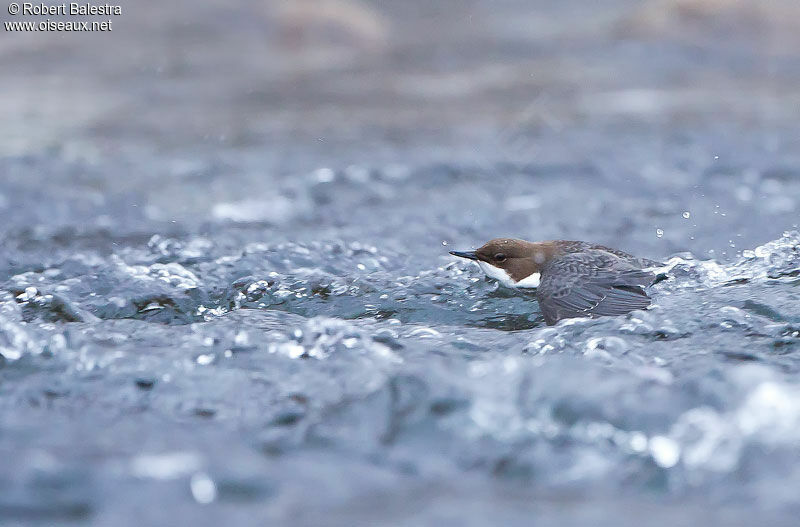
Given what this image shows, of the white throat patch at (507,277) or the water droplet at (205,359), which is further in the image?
the white throat patch at (507,277)

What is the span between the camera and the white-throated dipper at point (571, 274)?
464 centimetres

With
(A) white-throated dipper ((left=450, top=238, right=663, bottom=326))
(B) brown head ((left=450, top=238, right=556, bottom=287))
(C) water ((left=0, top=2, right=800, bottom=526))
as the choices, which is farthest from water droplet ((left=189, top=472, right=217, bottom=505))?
(B) brown head ((left=450, top=238, right=556, bottom=287))

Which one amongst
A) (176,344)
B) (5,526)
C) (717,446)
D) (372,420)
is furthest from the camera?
(176,344)

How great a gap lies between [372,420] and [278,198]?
421 cm

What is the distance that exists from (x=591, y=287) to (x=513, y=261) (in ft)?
1.85

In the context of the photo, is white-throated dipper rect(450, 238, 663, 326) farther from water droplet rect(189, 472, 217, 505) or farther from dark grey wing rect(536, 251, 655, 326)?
water droplet rect(189, 472, 217, 505)

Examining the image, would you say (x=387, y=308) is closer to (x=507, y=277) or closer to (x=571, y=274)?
(x=507, y=277)

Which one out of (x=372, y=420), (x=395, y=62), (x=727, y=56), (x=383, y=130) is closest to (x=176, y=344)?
(x=372, y=420)

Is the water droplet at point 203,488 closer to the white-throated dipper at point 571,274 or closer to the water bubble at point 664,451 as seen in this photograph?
the water bubble at point 664,451

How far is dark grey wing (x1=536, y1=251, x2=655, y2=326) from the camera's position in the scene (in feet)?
15.1

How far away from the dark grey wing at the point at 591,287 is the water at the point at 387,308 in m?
0.16

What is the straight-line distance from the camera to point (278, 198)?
7.36 metres

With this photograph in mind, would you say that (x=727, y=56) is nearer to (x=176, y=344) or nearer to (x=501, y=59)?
(x=501, y=59)

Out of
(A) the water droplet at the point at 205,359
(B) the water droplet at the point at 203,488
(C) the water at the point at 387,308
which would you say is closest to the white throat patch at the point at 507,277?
(C) the water at the point at 387,308
